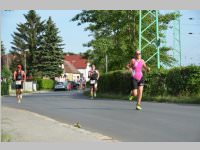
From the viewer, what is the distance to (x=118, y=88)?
Result: 2852 cm

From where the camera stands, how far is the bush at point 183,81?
22219 millimetres

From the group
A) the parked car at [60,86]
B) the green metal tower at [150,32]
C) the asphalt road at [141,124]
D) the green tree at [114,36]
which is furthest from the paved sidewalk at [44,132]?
the parked car at [60,86]

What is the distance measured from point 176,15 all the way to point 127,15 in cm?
396

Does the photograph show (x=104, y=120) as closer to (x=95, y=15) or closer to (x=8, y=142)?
(x=8, y=142)

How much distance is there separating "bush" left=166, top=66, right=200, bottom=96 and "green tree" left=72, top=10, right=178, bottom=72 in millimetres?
10801

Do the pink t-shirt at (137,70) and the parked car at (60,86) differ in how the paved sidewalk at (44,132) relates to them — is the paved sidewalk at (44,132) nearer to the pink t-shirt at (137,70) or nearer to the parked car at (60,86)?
the pink t-shirt at (137,70)

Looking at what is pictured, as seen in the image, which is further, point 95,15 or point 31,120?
point 95,15

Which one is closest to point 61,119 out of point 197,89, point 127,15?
point 197,89

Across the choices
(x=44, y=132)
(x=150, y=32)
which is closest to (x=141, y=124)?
(x=44, y=132)

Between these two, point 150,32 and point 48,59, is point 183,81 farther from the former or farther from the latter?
point 48,59

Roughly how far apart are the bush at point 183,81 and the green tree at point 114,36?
35.4ft

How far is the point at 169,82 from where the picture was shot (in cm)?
2377

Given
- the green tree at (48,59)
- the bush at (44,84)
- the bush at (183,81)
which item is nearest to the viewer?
the bush at (183,81)

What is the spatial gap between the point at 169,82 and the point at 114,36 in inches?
557
